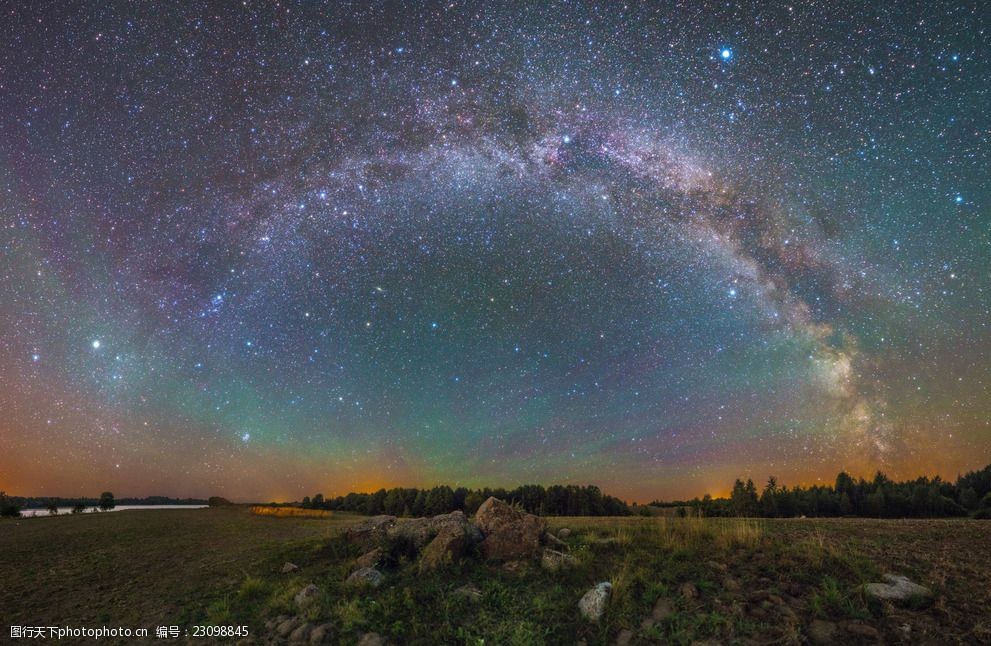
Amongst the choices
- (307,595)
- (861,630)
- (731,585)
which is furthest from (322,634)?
(861,630)

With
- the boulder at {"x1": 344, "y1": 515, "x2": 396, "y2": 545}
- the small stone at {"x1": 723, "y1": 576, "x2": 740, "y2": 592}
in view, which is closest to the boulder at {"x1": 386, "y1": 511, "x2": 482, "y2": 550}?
the boulder at {"x1": 344, "y1": 515, "x2": 396, "y2": 545}

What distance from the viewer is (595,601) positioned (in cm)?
963

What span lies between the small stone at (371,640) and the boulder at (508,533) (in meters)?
4.23

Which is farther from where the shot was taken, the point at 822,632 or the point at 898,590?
the point at 898,590

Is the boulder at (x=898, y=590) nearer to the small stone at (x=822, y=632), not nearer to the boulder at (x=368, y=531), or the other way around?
the small stone at (x=822, y=632)

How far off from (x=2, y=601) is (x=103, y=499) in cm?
6924

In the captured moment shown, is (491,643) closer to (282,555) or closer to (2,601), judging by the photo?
(282,555)

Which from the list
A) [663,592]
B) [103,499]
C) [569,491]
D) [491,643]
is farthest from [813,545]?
[103,499]

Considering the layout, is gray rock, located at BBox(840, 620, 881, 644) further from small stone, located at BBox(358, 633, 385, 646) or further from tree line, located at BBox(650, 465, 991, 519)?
tree line, located at BBox(650, 465, 991, 519)

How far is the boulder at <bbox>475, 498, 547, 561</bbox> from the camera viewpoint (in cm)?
1291

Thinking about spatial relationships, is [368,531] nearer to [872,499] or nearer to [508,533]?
[508,533]

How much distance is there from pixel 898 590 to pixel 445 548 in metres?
9.98

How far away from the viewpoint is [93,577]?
48.9 feet

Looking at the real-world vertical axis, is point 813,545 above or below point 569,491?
above
